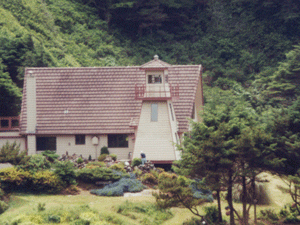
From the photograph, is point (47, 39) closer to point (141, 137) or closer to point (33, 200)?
point (141, 137)

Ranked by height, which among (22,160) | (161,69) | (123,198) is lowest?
(123,198)

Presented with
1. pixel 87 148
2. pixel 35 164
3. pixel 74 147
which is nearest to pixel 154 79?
pixel 87 148

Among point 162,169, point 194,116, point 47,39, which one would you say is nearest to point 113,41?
point 47,39

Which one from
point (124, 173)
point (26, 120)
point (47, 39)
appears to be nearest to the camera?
point (124, 173)

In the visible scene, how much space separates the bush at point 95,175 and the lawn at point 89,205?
1.26 meters

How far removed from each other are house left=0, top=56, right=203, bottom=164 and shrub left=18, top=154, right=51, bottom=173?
250 inches

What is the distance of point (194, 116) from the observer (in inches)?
1602

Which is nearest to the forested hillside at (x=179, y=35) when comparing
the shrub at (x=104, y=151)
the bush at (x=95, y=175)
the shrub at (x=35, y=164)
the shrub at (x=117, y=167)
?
the shrub at (x=104, y=151)

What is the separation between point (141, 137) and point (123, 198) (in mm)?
7278

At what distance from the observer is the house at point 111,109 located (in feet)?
121

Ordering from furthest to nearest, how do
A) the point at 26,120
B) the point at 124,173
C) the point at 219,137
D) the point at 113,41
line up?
1. the point at 113,41
2. the point at 26,120
3. the point at 124,173
4. the point at 219,137

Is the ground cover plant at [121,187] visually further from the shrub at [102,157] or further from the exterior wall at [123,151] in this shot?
the exterior wall at [123,151]

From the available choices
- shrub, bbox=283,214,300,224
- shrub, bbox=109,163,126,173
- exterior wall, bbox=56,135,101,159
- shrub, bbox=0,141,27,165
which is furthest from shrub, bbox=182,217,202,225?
exterior wall, bbox=56,135,101,159

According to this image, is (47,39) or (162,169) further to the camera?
(47,39)
